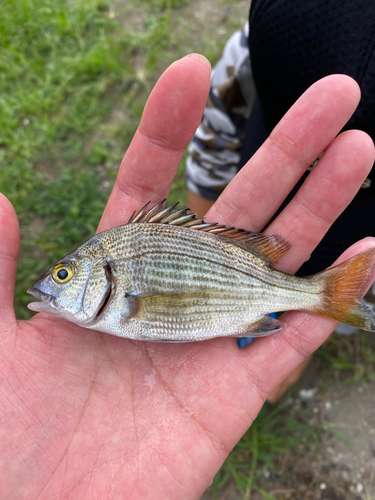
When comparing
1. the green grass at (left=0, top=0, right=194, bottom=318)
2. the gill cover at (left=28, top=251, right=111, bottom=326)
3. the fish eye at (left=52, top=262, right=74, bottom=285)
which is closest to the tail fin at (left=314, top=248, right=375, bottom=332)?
the gill cover at (left=28, top=251, right=111, bottom=326)

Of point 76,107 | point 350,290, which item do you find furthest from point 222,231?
point 76,107

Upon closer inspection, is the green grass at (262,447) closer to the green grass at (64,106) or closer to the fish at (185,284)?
the fish at (185,284)

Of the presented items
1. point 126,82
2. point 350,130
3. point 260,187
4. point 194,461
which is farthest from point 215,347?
point 126,82

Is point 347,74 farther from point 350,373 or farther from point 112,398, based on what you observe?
point 350,373

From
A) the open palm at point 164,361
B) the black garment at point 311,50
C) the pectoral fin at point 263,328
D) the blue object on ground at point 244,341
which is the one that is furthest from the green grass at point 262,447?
the black garment at point 311,50

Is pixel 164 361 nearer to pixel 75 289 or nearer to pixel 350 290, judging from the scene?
pixel 75 289

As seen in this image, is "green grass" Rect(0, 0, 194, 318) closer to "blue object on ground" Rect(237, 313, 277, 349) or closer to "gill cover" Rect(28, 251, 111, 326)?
"gill cover" Rect(28, 251, 111, 326)
